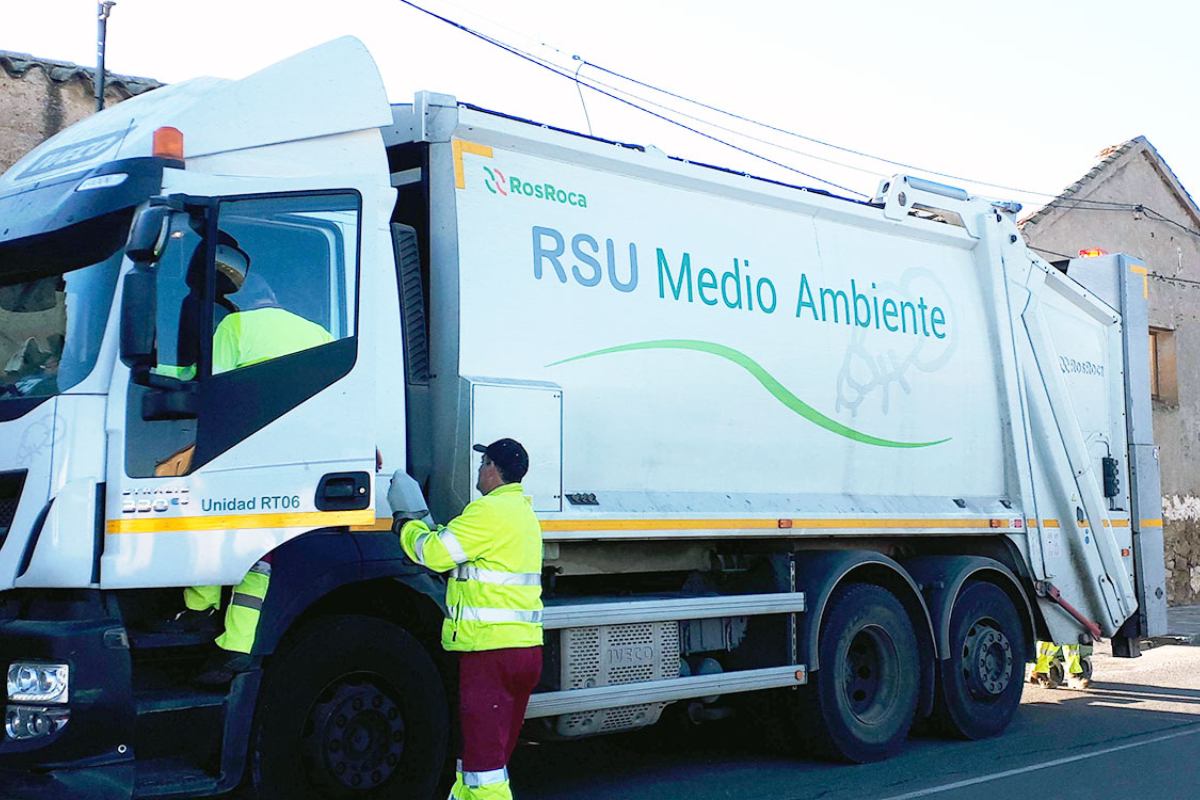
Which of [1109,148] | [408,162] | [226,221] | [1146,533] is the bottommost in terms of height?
[1146,533]

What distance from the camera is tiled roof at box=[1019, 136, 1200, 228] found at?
57.8ft

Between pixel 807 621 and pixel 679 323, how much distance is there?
1.84 m

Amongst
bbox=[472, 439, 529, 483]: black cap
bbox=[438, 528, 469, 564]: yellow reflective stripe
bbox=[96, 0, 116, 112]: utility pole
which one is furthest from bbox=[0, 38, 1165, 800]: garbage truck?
bbox=[96, 0, 116, 112]: utility pole

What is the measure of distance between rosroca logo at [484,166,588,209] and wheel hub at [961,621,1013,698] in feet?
13.1

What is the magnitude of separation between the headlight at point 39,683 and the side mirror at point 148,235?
1.41m

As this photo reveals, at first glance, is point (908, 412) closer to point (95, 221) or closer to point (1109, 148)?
point (95, 221)

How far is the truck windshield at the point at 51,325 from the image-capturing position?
4750 millimetres

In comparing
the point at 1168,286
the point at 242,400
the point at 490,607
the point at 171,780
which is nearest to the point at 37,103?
the point at 242,400

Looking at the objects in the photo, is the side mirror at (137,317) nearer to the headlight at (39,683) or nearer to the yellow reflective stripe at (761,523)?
the headlight at (39,683)

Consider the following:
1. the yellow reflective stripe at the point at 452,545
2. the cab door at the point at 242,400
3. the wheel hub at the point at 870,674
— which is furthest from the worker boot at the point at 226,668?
the wheel hub at the point at 870,674

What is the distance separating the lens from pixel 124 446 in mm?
4684

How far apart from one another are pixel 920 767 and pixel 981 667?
1.23 m

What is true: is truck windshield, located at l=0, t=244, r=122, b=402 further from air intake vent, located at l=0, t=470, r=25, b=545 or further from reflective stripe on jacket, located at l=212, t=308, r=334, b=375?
reflective stripe on jacket, located at l=212, t=308, r=334, b=375

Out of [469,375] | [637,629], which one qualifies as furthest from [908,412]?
[469,375]
